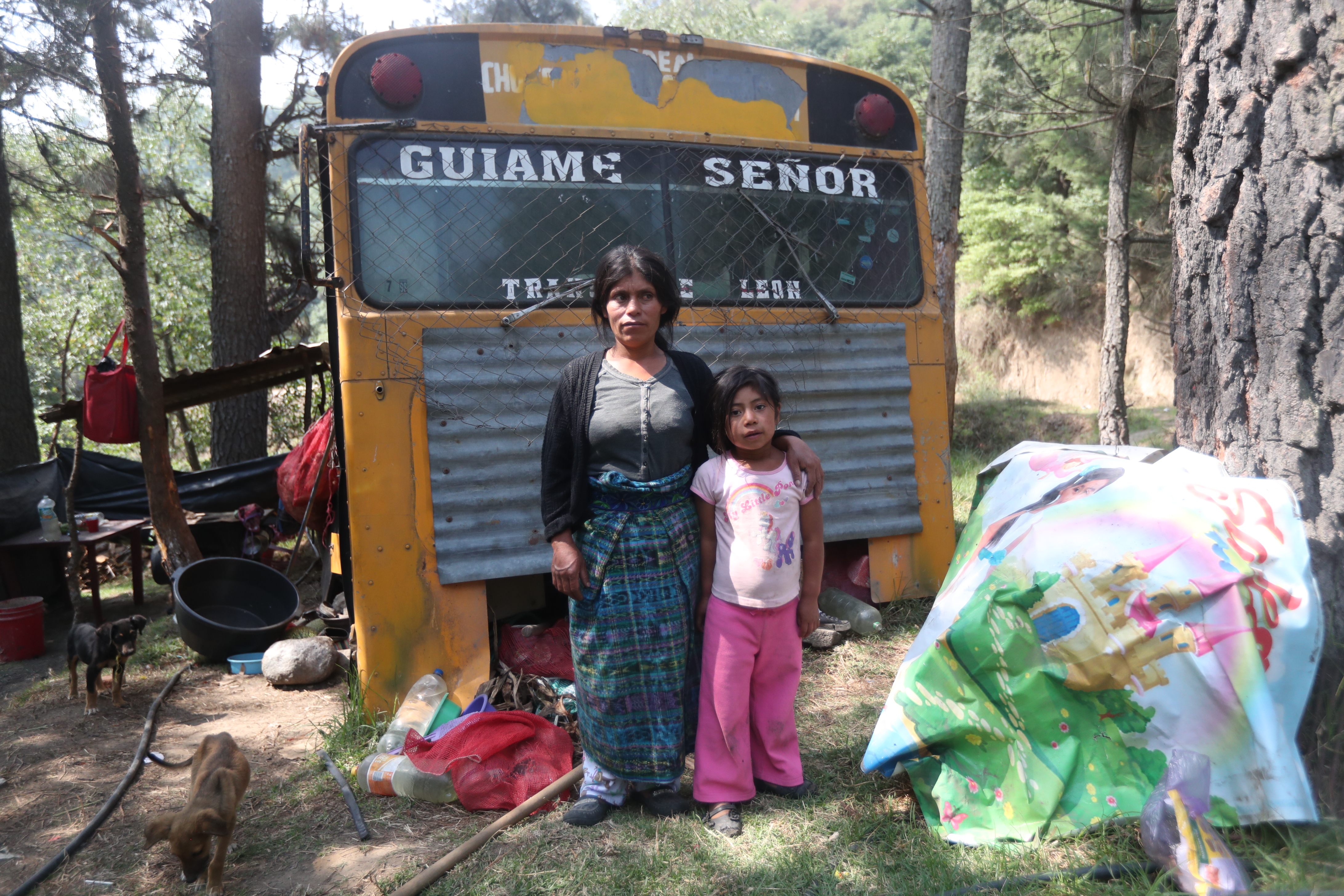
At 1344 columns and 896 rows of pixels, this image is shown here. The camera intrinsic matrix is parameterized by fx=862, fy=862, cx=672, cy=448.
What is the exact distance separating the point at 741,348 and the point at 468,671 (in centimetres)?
186

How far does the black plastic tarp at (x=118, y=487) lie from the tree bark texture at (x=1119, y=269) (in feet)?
24.3

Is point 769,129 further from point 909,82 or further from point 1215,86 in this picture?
point 909,82

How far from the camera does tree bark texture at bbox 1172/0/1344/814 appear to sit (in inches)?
91.4

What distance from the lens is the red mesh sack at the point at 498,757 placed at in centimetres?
294

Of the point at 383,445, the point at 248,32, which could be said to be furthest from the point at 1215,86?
the point at 248,32

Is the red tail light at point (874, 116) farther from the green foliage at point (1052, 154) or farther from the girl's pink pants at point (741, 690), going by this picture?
the green foliage at point (1052, 154)

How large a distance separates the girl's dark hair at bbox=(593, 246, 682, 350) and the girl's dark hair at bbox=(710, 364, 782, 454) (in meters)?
0.27

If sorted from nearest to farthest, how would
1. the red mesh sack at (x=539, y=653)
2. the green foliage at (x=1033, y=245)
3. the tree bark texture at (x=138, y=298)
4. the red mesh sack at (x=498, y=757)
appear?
the red mesh sack at (x=498, y=757) → the red mesh sack at (x=539, y=653) → the tree bark texture at (x=138, y=298) → the green foliage at (x=1033, y=245)

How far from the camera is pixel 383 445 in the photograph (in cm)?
340

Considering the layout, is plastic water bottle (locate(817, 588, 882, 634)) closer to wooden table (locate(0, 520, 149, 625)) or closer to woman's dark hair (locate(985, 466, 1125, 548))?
woman's dark hair (locate(985, 466, 1125, 548))

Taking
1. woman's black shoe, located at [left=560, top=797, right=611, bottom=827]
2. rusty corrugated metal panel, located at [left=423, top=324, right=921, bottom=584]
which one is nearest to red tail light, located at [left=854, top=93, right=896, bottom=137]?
rusty corrugated metal panel, located at [left=423, top=324, right=921, bottom=584]

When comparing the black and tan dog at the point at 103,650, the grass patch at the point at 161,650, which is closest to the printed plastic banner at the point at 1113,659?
the black and tan dog at the point at 103,650

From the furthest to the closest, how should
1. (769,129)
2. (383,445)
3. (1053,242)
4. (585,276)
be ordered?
(1053,242) < (769,129) < (585,276) < (383,445)

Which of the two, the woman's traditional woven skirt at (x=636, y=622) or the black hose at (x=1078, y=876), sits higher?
the woman's traditional woven skirt at (x=636, y=622)
